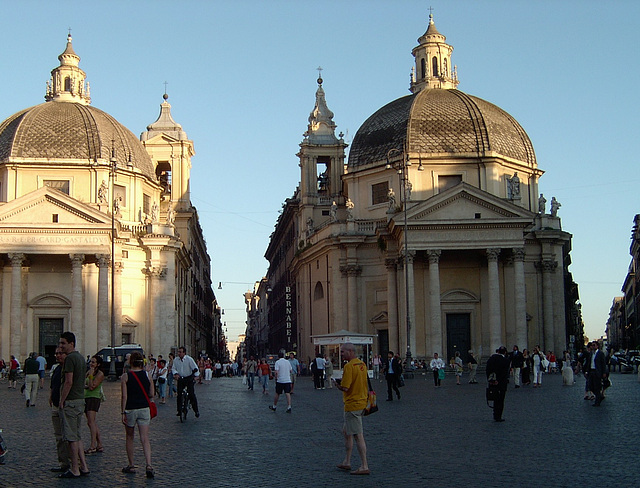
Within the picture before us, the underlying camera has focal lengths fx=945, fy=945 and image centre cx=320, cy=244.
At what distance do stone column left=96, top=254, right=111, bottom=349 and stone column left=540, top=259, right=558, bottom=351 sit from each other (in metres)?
26.8

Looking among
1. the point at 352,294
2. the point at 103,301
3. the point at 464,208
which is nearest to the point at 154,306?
the point at 103,301

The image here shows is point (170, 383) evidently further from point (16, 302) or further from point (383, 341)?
point (383, 341)

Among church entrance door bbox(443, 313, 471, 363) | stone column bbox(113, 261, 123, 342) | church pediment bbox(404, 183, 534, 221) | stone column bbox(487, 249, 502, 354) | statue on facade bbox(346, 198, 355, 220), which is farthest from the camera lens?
statue on facade bbox(346, 198, 355, 220)

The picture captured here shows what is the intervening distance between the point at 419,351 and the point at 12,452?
40.9 m

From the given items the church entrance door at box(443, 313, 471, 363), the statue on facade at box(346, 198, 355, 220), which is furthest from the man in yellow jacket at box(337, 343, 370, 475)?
the statue on facade at box(346, 198, 355, 220)

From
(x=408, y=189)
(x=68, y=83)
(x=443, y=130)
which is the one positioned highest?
(x=68, y=83)

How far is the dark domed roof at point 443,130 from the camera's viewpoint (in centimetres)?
6009

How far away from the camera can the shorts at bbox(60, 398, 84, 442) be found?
13.6 meters

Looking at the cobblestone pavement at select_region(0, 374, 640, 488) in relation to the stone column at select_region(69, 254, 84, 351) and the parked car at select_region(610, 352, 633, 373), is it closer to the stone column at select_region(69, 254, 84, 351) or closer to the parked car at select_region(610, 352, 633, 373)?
the stone column at select_region(69, 254, 84, 351)

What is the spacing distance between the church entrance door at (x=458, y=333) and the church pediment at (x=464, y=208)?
21.7 feet

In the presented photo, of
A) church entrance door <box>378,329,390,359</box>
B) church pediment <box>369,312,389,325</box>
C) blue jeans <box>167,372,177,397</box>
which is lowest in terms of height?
blue jeans <box>167,372,177,397</box>

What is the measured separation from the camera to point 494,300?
5391 centimetres

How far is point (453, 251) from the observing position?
55.2 metres

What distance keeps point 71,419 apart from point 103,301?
43.3 m
